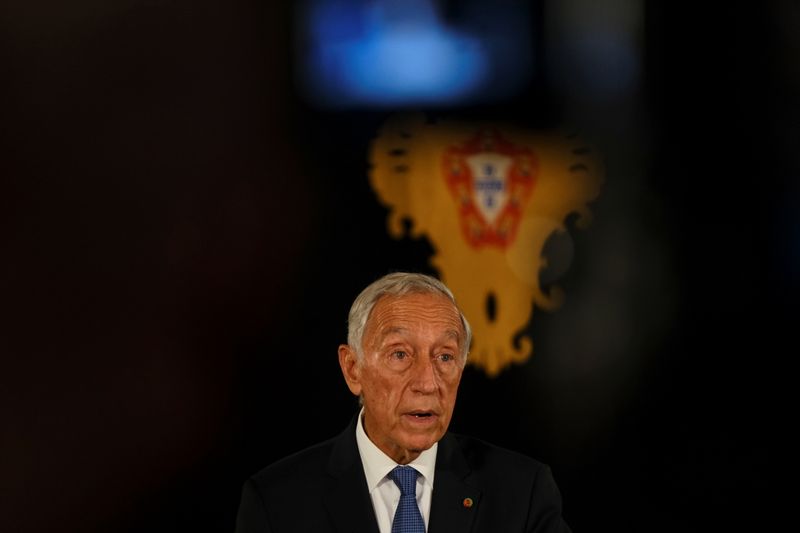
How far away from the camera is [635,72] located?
4.30m

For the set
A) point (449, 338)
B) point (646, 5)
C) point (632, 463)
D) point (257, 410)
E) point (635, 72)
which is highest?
point (646, 5)

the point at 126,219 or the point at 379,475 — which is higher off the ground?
the point at 126,219

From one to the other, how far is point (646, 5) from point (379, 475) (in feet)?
9.04

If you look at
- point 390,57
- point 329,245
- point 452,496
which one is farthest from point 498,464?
point 390,57

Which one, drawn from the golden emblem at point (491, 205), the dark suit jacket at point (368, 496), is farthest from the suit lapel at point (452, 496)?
the golden emblem at point (491, 205)

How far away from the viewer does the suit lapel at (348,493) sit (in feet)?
6.94

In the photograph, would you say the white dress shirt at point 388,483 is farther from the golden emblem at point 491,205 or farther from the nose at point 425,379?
the golden emblem at point 491,205

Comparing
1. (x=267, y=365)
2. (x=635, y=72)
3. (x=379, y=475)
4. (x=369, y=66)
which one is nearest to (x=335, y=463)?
(x=379, y=475)

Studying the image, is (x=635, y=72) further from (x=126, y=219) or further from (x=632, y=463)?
(x=126, y=219)

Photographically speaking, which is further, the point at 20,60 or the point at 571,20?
the point at 571,20

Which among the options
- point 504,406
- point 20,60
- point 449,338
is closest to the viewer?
point 449,338

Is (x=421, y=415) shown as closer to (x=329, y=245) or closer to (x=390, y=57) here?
(x=329, y=245)

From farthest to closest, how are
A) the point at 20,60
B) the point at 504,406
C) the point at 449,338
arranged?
the point at 504,406 < the point at 20,60 < the point at 449,338

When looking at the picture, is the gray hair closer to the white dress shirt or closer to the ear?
the ear
